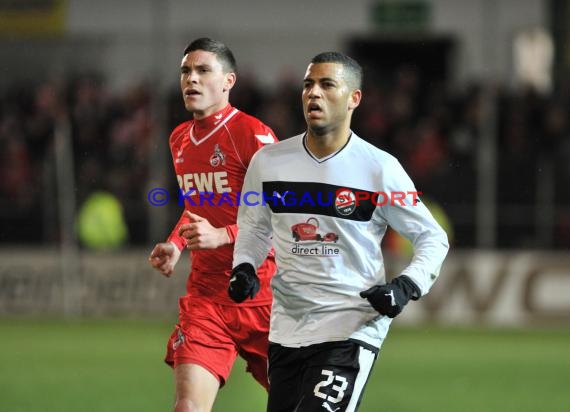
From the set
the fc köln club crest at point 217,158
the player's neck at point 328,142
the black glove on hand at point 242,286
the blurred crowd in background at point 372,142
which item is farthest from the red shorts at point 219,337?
the blurred crowd in background at point 372,142

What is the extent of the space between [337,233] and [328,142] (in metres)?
0.45

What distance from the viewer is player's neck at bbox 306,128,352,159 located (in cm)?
568

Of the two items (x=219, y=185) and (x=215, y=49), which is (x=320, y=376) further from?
(x=215, y=49)

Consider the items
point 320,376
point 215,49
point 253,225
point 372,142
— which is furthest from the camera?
point 372,142

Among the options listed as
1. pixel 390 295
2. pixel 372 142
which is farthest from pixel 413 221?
pixel 372 142

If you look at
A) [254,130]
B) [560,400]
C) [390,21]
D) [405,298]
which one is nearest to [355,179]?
[405,298]

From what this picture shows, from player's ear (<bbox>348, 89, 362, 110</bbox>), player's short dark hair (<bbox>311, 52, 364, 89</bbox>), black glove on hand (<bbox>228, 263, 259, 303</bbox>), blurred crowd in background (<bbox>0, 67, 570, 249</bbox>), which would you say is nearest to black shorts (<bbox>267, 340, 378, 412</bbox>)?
black glove on hand (<bbox>228, 263, 259, 303</bbox>)

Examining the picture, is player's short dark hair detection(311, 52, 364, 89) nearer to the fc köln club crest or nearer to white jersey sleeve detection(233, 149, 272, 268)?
white jersey sleeve detection(233, 149, 272, 268)

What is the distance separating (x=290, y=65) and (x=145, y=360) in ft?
21.1

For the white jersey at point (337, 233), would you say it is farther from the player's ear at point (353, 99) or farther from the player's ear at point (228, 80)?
the player's ear at point (228, 80)

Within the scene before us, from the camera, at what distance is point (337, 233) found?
5.57 meters

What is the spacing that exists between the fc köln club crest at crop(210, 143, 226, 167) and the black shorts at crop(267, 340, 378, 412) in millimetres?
1323

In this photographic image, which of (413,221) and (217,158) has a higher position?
(217,158)

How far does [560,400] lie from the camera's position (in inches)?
430
